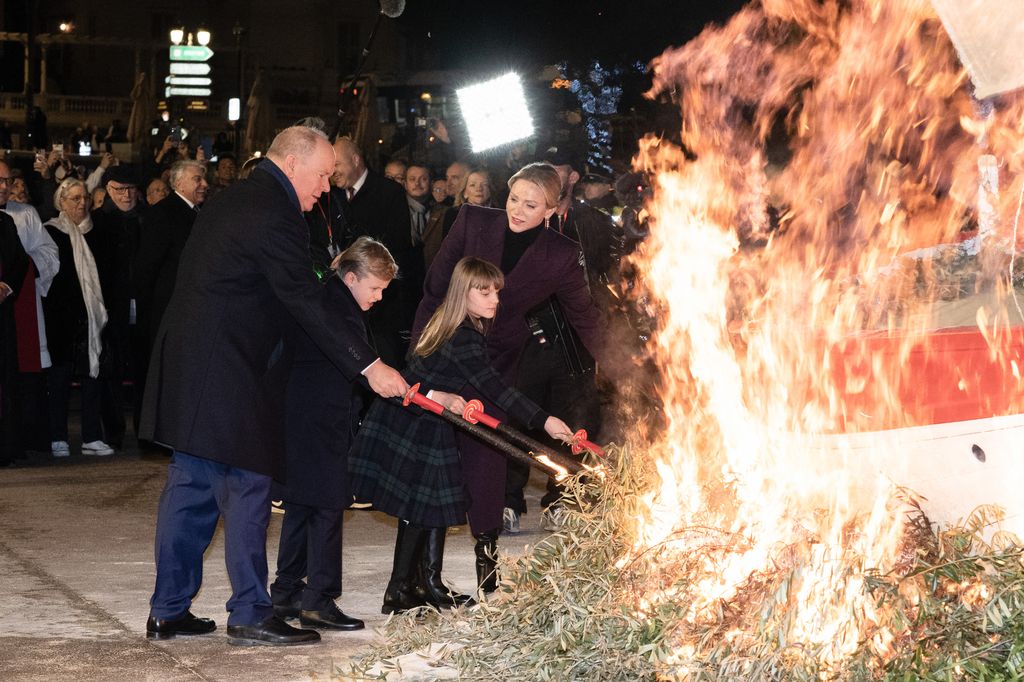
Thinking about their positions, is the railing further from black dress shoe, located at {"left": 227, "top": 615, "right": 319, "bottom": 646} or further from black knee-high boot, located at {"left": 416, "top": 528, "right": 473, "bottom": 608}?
black dress shoe, located at {"left": 227, "top": 615, "right": 319, "bottom": 646}

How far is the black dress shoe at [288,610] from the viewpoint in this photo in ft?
20.9

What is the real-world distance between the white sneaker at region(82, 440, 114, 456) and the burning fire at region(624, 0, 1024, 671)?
5799 mm

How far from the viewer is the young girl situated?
643 cm

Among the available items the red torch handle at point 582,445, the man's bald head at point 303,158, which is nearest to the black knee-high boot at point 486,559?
the red torch handle at point 582,445

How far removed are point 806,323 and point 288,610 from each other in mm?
2626

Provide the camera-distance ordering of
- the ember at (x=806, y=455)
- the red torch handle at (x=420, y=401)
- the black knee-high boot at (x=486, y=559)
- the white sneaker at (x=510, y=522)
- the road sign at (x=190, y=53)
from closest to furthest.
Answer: the ember at (x=806, y=455), the red torch handle at (x=420, y=401), the black knee-high boot at (x=486, y=559), the white sneaker at (x=510, y=522), the road sign at (x=190, y=53)

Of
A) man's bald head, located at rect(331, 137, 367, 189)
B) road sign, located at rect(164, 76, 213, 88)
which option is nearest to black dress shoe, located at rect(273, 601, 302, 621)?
man's bald head, located at rect(331, 137, 367, 189)

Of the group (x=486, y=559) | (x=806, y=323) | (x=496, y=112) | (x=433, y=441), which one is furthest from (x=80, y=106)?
(x=806, y=323)

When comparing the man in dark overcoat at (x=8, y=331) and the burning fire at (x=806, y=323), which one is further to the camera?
the man in dark overcoat at (x=8, y=331)

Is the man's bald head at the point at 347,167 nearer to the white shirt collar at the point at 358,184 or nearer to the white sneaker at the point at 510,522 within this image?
the white shirt collar at the point at 358,184

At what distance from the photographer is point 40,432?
11.3 meters

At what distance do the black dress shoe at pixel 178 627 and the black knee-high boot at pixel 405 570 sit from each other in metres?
0.86

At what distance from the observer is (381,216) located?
927cm

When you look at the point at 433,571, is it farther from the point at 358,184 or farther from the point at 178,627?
the point at 358,184
